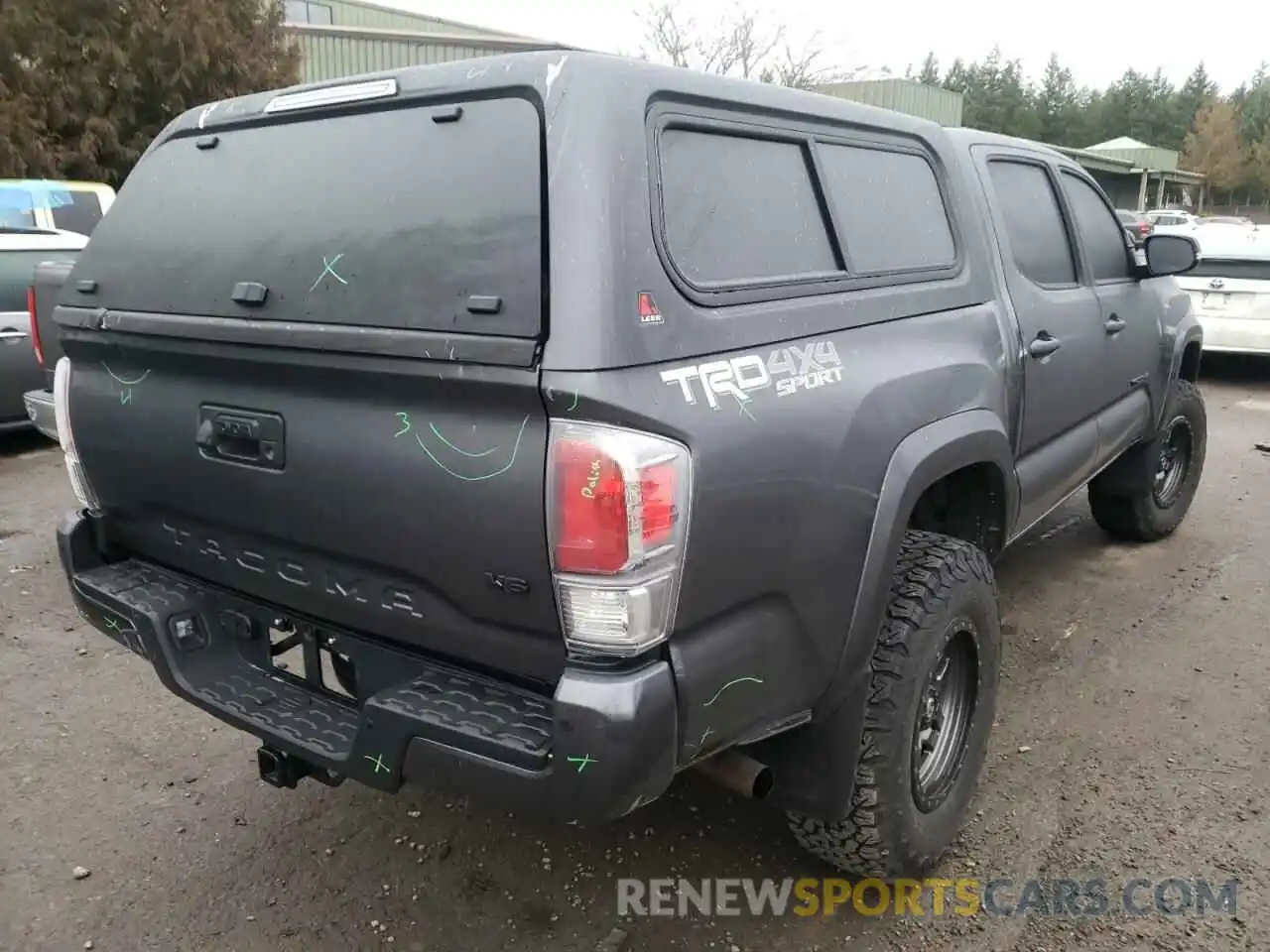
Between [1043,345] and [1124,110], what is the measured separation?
98.4 meters

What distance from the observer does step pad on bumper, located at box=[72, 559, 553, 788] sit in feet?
6.64

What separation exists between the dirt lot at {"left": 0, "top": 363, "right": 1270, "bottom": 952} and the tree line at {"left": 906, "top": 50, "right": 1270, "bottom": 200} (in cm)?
8107

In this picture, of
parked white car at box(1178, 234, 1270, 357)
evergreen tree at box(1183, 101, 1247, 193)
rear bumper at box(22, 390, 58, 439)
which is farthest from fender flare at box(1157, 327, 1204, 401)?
evergreen tree at box(1183, 101, 1247, 193)

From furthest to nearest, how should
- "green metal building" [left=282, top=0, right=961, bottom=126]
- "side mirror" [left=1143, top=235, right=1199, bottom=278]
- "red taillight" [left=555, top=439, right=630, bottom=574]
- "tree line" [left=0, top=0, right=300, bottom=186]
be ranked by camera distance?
1. "green metal building" [left=282, top=0, right=961, bottom=126]
2. "tree line" [left=0, top=0, right=300, bottom=186]
3. "side mirror" [left=1143, top=235, right=1199, bottom=278]
4. "red taillight" [left=555, top=439, right=630, bottom=574]

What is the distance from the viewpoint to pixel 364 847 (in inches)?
117

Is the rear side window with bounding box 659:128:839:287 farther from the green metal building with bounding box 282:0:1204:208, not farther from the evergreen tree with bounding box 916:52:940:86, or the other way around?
the evergreen tree with bounding box 916:52:940:86

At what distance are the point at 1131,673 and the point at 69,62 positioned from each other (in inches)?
571

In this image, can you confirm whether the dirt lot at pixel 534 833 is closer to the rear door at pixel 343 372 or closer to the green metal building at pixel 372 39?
the rear door at pixel 343 372

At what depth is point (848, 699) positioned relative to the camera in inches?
94.5

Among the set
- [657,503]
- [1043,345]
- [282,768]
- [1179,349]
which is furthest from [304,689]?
[1179,349]

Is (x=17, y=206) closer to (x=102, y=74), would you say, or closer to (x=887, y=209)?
(x=102, y=74)

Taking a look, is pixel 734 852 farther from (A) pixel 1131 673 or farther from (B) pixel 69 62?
(B) pixel 69 62

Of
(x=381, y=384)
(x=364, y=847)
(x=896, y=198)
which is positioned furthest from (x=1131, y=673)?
(x=381, y=384)

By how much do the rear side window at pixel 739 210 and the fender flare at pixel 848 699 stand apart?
1.82 feet
